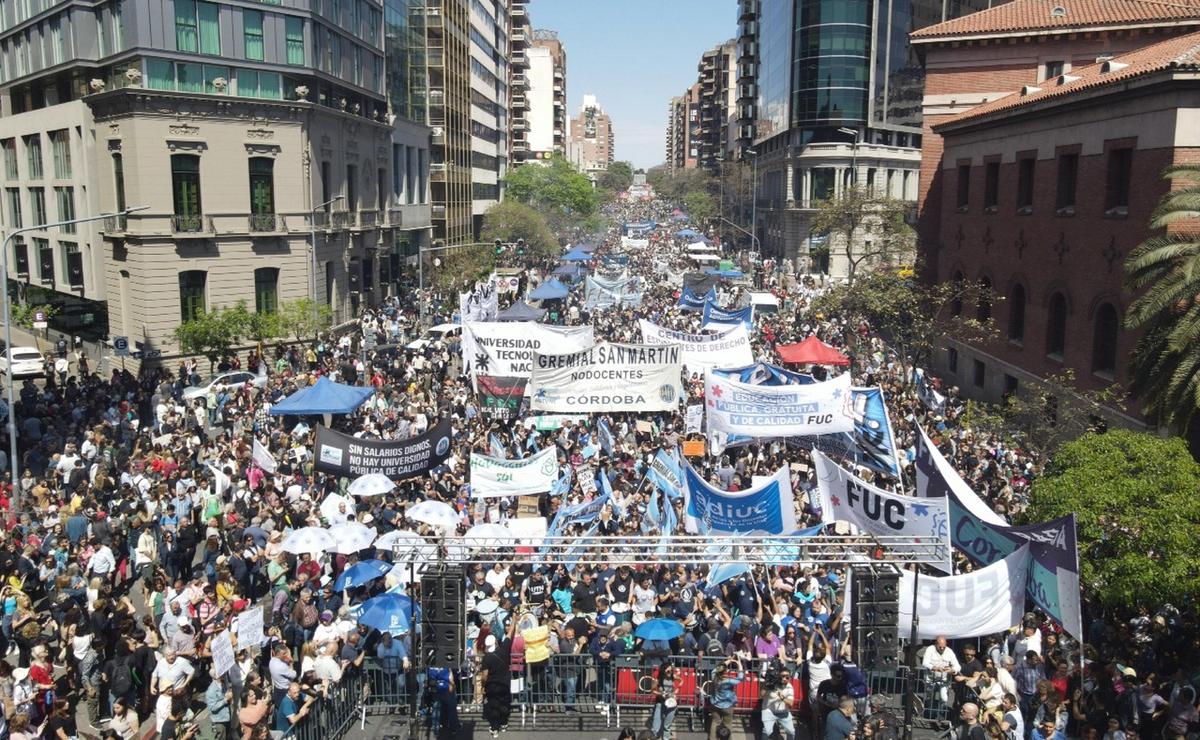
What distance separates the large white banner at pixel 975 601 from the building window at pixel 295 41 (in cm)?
4030

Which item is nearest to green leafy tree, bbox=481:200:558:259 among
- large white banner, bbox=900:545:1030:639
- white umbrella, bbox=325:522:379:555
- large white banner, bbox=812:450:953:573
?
white umbrella, bbox=325:522:379:555

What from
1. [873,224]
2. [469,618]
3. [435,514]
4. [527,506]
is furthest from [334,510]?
[873,224]

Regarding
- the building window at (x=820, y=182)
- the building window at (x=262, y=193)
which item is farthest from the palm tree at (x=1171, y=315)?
the building window at (x=820, y=182)

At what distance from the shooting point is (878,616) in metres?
12.9

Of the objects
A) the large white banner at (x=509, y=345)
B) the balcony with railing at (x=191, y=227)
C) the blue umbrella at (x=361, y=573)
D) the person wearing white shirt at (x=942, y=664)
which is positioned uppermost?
the balcony with railing at (x=191, y=227)

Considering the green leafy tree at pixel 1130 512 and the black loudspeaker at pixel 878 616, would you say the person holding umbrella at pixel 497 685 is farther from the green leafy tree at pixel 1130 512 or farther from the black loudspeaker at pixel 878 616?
the green leafy tree at pixel 1130 512

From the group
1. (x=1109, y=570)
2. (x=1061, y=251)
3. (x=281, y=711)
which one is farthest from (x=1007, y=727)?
(x=1061, y=251)

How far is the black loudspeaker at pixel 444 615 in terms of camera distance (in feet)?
42.2

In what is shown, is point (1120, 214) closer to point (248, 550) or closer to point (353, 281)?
point (248, 550)

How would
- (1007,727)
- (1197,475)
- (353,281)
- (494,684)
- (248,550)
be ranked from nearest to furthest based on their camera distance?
1. (1007,727)
2. (494,684)
3. (1197,475)
4. (248,550)
5. (353,281)

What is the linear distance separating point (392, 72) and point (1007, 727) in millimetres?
58199

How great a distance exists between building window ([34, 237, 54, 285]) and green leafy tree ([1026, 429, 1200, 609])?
52882mm

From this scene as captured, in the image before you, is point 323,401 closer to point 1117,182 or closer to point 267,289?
point 267,289

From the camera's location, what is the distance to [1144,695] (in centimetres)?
1273
